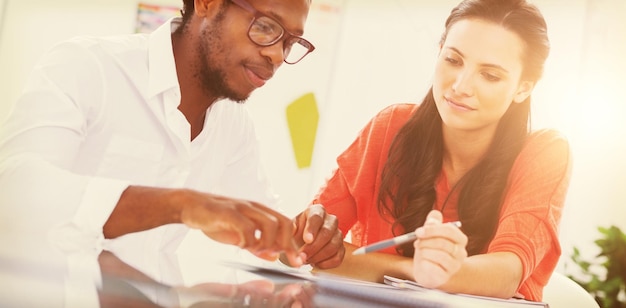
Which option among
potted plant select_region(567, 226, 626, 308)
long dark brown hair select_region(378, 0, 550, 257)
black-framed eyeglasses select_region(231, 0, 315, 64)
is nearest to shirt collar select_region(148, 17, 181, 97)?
black-framed eyeglasses select_region(231, 0, 315, 64)

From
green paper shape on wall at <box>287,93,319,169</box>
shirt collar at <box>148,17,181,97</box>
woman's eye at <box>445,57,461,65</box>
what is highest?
woman's eye at <box>445,57,461,65</box>

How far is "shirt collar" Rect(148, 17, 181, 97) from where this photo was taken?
118 centimetres

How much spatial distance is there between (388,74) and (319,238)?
1.15 ft

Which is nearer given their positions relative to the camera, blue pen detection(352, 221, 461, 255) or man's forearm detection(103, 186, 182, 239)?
man's forearm detection(103, 186, 182, 239)

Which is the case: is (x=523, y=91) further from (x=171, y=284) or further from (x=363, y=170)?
(x=171, y=284)

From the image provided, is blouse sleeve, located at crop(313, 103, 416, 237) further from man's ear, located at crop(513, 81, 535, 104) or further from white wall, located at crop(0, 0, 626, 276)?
man's ear, located at crop(513, 81, 535, 104)

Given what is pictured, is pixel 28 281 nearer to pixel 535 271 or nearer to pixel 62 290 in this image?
pixel 62 290

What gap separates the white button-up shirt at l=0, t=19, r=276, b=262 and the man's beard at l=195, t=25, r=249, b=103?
33 millimetres

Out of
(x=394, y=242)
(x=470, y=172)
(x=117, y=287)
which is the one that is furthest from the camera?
(x=470, y=172)

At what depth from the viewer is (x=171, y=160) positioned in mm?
1189

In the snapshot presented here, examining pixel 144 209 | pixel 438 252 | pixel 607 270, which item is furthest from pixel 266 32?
pixel 607 270

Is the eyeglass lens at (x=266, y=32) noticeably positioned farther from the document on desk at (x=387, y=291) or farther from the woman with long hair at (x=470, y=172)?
the document on desk at (x=387, y=291)

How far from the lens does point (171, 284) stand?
107 centimetres

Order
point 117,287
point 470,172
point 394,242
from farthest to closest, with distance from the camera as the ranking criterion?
point 470,172 < point 394,242 < point 117,287
